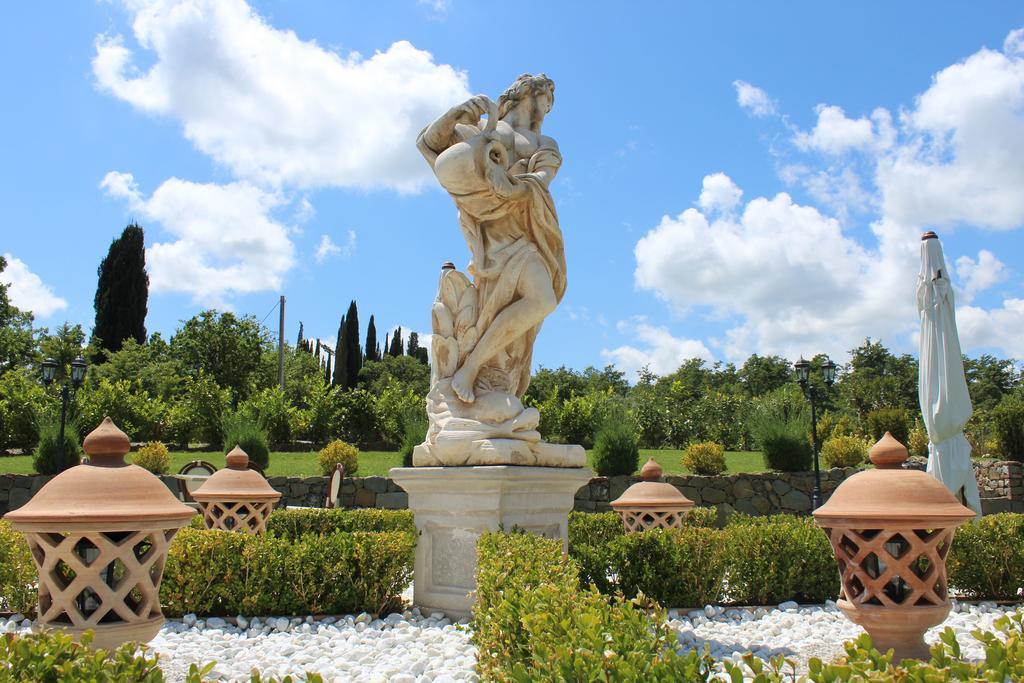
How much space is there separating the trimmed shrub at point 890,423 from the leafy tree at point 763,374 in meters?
27.4

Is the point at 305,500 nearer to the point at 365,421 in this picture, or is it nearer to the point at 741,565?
the point at 365,421

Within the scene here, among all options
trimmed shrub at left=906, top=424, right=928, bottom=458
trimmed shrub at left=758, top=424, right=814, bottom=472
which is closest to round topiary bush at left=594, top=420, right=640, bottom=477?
trimmed shrub at left=758, top=424, right=814, bottom=472

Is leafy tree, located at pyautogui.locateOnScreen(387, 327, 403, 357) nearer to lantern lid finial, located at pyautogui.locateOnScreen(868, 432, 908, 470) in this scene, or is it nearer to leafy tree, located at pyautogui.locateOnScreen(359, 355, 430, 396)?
leafy tree, located at pyautogui.locateOnScreen(359, 355, 430, 396)

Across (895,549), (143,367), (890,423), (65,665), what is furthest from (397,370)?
(65,665)

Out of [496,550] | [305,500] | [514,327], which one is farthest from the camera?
[305,500]

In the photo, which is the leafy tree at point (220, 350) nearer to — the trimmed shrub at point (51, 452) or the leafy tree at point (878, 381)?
the trimmed shrub at point (51, 452)

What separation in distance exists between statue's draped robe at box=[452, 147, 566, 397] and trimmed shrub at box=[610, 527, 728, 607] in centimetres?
138

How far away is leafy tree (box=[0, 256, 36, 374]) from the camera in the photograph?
3109 centimetres

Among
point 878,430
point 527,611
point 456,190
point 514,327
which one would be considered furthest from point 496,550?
point 878,430

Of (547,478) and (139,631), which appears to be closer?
(139,631)

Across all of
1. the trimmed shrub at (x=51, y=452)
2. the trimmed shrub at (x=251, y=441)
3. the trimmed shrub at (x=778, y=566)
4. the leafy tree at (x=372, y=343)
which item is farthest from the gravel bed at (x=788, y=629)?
the leafy tree at (x=372, y=343)

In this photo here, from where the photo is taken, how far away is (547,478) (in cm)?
485

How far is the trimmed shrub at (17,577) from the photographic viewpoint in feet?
15.9

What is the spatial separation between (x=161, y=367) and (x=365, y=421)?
11.3m
